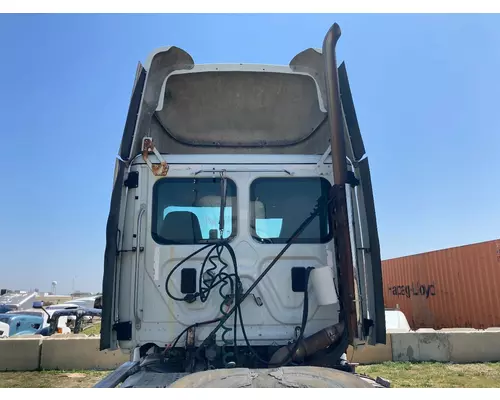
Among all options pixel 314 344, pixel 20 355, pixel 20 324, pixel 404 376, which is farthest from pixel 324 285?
pixel 20 324

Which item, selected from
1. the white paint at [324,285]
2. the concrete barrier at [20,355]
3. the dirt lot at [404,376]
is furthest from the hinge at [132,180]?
the concrete barrier at [20,355]

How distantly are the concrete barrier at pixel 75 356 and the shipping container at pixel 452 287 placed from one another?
403 inches

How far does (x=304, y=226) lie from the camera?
3.45 meters

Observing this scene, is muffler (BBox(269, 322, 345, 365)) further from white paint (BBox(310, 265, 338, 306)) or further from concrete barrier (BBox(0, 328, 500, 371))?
concrete barrier (BBox(0, 328, 500, 371))

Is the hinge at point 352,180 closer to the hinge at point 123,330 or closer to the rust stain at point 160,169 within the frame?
the rust stain at point 160,169

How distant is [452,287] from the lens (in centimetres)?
1351

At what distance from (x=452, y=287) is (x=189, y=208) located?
12507 mm

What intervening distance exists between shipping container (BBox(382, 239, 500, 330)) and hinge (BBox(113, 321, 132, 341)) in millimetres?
11772

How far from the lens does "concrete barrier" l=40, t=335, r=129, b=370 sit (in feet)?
26.8

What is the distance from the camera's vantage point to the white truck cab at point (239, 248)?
310 cm

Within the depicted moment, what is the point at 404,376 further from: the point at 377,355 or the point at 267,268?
the point at 267,268

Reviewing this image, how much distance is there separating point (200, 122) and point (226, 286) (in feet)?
5.83

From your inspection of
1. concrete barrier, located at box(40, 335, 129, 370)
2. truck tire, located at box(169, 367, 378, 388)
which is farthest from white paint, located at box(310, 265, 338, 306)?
concrete barrier, located at box(40, 335, 129, 370)
